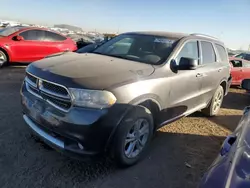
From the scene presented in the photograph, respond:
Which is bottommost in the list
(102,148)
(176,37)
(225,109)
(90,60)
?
(225,109)

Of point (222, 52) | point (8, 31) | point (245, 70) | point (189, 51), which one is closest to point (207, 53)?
point (189, 51)

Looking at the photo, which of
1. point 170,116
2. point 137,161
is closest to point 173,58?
point 170,116

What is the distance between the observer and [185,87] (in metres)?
3.91

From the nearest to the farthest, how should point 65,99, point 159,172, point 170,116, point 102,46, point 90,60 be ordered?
1. point 65,99
2. point 159,172
3. point 90,60
4. point 170,116
5. point 102,46

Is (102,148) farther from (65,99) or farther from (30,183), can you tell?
(30,183)

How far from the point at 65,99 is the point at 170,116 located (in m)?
1.79

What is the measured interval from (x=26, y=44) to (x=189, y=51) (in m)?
6.89

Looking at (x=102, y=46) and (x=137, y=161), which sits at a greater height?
(x=102, y=46)

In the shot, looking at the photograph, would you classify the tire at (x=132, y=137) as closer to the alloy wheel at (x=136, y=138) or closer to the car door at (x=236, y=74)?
the alloy wheel at (x=136, y=138)

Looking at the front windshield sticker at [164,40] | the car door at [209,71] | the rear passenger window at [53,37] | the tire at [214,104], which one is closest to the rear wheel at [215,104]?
the tire at [214,104]

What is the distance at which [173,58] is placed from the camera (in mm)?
3693

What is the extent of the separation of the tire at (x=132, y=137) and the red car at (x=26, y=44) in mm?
7263

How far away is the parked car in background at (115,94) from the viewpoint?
8.66 ft

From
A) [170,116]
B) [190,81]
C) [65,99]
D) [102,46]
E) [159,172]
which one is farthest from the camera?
[102,46]
